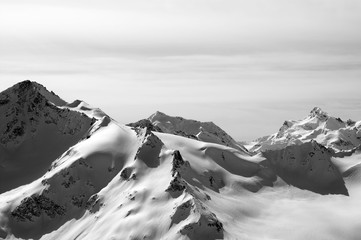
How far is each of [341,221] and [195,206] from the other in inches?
2229

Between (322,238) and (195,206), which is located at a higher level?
(195,206)

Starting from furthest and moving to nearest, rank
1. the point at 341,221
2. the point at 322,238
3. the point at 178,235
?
the point at 341,221, the point at 322,238, the point at 178,235

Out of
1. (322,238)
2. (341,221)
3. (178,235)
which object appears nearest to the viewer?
(178,235)

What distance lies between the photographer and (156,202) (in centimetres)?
18975

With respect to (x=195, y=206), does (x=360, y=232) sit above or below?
below

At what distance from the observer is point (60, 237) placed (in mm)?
199250

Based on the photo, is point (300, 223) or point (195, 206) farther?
point (300, 223)

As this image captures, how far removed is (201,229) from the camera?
570ft

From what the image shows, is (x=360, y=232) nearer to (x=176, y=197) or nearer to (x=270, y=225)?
(x=270, y=225)

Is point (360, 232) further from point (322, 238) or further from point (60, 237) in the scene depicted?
point (60, 237)

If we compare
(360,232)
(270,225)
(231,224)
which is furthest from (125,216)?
(360,232)

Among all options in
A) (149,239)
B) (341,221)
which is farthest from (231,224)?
(341,221)

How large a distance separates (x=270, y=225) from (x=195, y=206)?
108 ft

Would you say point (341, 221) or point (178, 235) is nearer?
point (178, 235)
